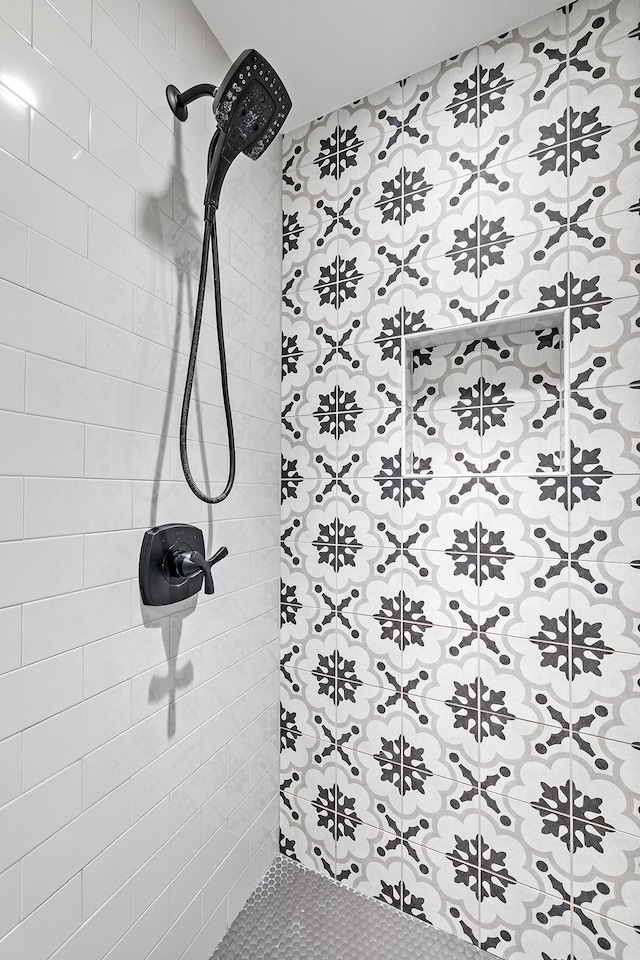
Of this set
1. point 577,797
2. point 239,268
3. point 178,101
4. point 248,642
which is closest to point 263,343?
point 239,268

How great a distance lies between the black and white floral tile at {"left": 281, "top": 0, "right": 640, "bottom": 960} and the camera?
3.55 feet

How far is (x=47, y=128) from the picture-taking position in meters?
0.76

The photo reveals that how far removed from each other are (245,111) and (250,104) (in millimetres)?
16

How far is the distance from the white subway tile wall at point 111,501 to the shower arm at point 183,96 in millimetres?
24

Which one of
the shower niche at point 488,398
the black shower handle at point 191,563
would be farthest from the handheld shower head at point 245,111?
the black shower handle at point 191,563

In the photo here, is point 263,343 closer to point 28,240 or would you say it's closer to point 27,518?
point 28,240

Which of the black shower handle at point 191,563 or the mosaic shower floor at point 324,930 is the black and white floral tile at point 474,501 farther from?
the black shower handle at point 191,563

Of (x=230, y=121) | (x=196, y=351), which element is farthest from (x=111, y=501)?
(x=230, y=121)

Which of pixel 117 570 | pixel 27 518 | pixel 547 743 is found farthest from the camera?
pixel 547 743

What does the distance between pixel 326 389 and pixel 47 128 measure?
2.86 ft

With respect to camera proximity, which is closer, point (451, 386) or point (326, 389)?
point (451, 386)

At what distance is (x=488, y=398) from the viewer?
129 centimetres

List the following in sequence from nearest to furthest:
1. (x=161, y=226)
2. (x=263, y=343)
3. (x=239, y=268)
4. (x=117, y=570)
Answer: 1. (x=117, y=570)
2. (x=161, y=226)
3. (x=239, y=268)
4. (x=263, y=343)

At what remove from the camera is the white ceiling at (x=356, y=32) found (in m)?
1.16
